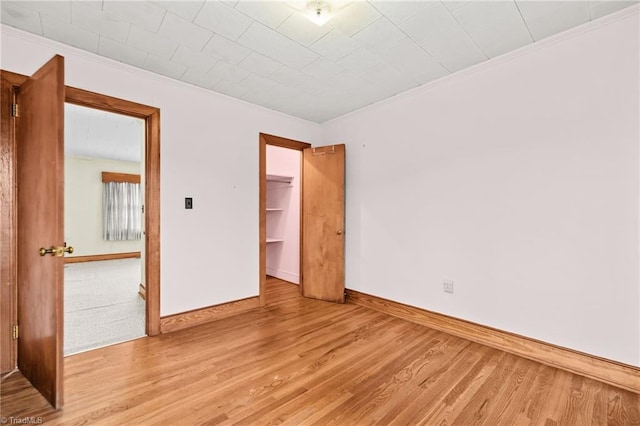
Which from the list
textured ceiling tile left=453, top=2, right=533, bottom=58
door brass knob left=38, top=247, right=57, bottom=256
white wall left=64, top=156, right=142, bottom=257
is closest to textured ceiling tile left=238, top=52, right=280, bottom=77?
textured ceiling tile left=453, top=2, right=533, bottom=58

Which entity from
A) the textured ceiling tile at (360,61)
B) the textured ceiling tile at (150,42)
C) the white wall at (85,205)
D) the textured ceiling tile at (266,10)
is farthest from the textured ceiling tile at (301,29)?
the white wall at (85,205)

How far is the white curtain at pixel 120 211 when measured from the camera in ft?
23.4

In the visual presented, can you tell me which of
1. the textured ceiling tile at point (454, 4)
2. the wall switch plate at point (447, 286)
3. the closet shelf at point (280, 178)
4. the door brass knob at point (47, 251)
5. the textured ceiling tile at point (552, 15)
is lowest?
the wall switch plate at point (447, 286)

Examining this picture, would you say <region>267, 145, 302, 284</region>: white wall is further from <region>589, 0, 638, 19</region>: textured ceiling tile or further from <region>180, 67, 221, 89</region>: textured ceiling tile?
<region>589, 0, 638, 19</region>: textured ceiling tile

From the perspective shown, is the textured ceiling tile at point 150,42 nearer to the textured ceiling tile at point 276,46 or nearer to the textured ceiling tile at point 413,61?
the textured ceiling tile at point 276,46

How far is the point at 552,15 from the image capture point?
1.96m

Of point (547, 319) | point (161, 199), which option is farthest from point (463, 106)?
point (161, 199)

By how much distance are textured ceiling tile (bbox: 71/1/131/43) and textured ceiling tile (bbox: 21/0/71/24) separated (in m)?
0.03

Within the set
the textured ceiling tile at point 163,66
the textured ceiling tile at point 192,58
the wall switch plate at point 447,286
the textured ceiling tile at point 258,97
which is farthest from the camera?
the textured ceiling tile at point 258,97

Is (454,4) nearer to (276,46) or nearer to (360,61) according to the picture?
(360,61)

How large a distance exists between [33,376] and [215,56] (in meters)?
2.68

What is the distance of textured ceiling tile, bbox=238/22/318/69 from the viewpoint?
2.12 metres

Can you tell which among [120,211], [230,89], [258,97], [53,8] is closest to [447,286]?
[258,97]

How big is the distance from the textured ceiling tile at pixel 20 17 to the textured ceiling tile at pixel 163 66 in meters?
0.69
